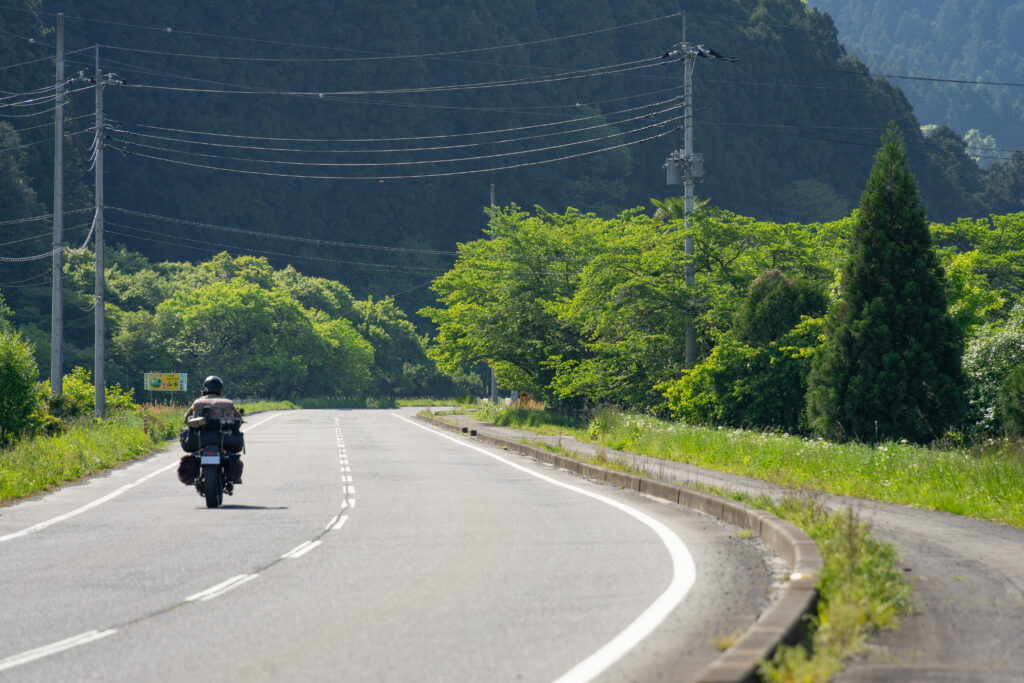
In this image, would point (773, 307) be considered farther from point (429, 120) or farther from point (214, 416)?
point (429, 120)

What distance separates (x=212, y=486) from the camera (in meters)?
15.5

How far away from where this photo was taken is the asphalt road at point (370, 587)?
6441mm

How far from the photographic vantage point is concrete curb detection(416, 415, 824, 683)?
18.2ft

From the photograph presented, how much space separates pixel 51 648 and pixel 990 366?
2199cm

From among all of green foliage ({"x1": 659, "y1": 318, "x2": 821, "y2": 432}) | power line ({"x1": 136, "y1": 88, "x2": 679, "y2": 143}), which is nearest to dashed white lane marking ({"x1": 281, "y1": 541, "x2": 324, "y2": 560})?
green foliage ({"x1": 659, "y1": 318, "x2": 821, "y2": 432})

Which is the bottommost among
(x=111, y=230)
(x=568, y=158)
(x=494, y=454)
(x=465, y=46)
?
(x=494, y=454)

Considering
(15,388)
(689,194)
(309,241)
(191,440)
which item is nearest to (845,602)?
(191,440)

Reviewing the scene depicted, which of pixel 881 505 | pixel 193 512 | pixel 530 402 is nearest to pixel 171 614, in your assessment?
pixel 193 512

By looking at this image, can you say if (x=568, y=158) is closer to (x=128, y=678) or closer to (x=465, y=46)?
(x=465, y=46)

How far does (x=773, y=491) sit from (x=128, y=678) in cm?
1119

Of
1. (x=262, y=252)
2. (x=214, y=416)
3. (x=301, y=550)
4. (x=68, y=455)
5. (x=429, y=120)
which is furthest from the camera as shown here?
(x=429, y=120)

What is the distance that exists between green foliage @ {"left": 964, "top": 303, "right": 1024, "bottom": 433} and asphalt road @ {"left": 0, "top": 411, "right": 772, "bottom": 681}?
1071 cm

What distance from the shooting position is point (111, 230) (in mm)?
116875

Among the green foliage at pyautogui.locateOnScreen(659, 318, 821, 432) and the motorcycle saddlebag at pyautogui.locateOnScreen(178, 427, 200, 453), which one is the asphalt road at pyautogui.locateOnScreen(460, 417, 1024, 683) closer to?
the motorcycle saddlebag at pyautogui.locateOnScreen(178, 427, 200, 453)
